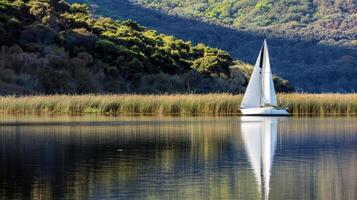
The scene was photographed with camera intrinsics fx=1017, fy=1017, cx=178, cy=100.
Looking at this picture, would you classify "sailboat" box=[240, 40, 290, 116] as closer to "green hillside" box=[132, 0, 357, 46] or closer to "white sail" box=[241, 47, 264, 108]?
"white sail" box=[241, 47, 264, 108]

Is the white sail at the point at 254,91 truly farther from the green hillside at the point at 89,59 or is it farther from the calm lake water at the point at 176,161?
the green hillside at the point at 89,59

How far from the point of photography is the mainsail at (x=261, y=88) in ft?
154

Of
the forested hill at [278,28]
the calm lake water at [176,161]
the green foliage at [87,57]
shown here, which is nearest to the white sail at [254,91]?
the calm lake water at [176,161]

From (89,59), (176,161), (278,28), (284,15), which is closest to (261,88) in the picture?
(89,59)

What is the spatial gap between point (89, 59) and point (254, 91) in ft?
53.4

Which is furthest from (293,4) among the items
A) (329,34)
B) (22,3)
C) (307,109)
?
(307,109)

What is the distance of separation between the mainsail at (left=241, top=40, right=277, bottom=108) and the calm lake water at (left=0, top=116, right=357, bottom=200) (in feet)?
36.7

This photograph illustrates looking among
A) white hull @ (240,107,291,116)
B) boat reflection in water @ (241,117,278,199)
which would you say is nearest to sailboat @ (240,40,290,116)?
white hull @ (240,107,291,116)

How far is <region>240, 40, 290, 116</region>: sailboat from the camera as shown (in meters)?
45.8

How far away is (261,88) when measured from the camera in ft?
159

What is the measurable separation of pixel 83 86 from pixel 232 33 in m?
68.8

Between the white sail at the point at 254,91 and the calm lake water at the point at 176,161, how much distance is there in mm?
10698

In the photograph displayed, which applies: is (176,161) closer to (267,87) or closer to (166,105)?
(166,105)

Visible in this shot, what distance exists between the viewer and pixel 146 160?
22.3 m
